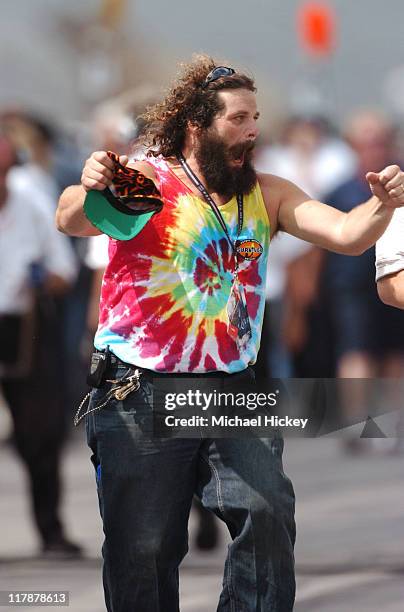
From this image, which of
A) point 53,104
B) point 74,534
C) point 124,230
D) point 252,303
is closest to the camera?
point 124,230

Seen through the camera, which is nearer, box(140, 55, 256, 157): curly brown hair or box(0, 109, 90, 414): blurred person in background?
box(140, 55, 256, 157): curly brown hair

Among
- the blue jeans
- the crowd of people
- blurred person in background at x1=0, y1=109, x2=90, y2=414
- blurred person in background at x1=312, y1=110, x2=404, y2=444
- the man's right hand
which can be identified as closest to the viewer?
the man's right hand

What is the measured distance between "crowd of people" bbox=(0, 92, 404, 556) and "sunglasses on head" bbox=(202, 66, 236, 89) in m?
0.50

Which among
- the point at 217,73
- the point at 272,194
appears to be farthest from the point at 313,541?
the point at 217,73

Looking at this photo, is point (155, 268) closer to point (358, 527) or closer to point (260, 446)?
point (260, 446)

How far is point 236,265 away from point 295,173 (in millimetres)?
7003

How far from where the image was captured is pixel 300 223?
3809 millimetres

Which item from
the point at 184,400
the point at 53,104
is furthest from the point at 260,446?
the point at 53,104

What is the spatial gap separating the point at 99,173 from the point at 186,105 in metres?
0.46

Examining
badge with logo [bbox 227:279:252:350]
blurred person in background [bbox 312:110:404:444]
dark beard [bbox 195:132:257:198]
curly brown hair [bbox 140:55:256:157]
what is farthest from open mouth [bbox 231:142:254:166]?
blurred person in background [bbox 312:110:404:444]

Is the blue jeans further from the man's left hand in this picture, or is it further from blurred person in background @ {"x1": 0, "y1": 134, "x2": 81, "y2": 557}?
blurred person in background @ {"x1": 0, "y1": 134, "x2": 81, "y2": 557}

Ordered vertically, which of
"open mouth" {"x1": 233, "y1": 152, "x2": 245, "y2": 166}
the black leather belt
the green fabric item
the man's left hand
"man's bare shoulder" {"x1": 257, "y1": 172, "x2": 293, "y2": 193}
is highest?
"open mouth" {"x1": 233, "y1": 152, "x2": 245, "y2": 166}

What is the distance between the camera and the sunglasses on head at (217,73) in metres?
3.78

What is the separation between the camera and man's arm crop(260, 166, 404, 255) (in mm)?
3479
